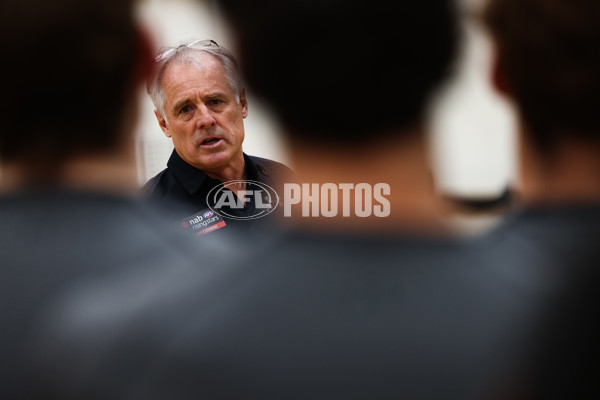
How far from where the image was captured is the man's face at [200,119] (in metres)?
0.91

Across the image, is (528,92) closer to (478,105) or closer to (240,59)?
(478,105)

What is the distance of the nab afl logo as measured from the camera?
35.5 inches

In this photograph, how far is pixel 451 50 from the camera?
0.56 m

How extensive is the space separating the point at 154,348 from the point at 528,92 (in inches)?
18.4

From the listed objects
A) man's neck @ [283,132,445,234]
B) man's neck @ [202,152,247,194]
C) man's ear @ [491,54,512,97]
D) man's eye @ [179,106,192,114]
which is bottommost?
man's neck @ [283,132,445,234]

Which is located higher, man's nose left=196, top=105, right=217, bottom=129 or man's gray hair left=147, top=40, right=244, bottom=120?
man's gray hair left=147, top=40, right=244, bottom=120

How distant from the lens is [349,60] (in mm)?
542

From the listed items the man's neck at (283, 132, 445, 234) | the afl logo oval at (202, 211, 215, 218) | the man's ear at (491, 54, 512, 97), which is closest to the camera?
the man's neck at (283, 132, 445, 234)

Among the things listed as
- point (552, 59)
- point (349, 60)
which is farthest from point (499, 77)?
point (349, 60)

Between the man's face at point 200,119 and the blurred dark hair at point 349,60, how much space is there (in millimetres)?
354

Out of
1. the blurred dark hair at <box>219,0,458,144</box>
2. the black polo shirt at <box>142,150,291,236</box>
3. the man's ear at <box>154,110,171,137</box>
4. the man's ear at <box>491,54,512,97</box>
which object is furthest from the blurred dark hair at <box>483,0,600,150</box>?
the man's ear at <box>154,110,171,137</box>

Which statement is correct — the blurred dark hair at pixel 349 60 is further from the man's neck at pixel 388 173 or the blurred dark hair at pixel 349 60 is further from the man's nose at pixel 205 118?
the man's nose at pixel 205 118

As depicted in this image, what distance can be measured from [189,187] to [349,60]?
45 cm

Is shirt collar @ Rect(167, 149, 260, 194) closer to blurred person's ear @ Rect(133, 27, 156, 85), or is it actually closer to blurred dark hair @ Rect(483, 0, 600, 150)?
blurred person's ear @ Rect(133, 27, 156, 85)
